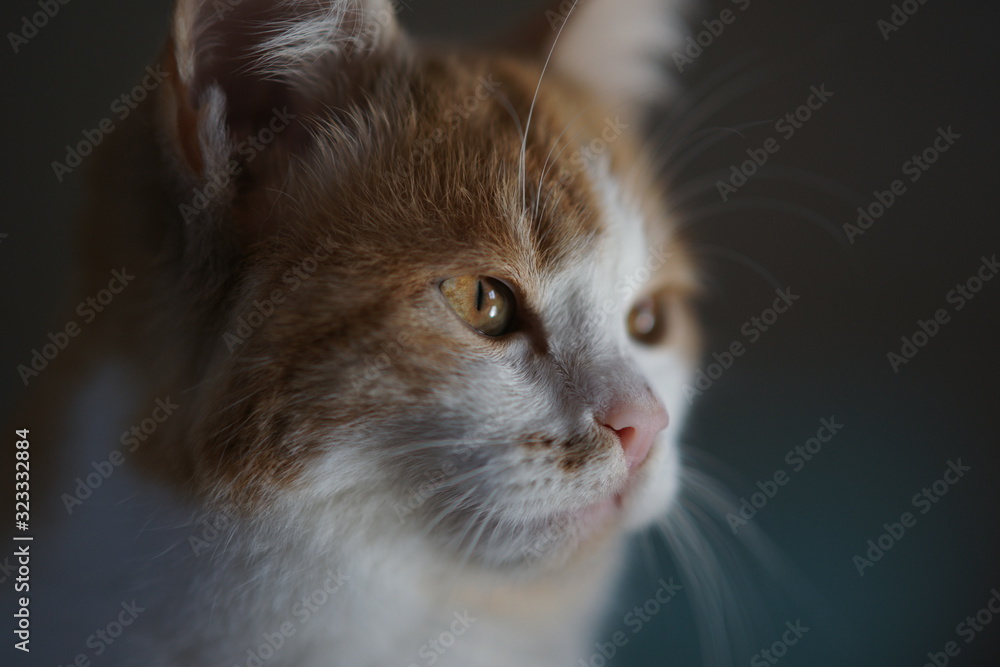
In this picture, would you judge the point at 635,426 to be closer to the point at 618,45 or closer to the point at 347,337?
the point at 347,337

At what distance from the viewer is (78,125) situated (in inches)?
28.3

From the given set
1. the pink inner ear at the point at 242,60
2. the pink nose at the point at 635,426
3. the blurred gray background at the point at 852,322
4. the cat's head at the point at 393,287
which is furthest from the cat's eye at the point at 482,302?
the blurred gray background at the point at 852,322

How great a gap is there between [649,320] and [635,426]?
210 mm

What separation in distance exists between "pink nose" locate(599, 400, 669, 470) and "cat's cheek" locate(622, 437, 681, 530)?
2cm

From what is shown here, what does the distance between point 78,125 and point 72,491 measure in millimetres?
366

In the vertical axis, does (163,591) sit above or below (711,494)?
below

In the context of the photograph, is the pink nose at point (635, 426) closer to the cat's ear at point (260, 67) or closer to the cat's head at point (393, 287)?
the cat's head at point (393, 287)

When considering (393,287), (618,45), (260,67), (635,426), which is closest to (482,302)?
(393,287)

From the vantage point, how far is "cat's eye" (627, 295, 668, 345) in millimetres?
884

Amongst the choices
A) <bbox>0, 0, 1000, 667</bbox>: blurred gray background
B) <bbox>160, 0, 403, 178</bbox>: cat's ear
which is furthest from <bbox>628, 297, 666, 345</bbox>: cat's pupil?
<bbox>160, 0, 403, 178</bbox>: cat's ear

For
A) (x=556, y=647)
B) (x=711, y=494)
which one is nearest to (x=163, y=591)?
(x=556, y=647)

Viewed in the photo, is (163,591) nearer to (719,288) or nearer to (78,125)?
(78,125)

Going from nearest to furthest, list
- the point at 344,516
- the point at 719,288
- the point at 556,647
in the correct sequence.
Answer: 1. the point at 344,516
2. the point at 556,647
3. the point at 719,288

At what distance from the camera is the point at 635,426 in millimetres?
746
